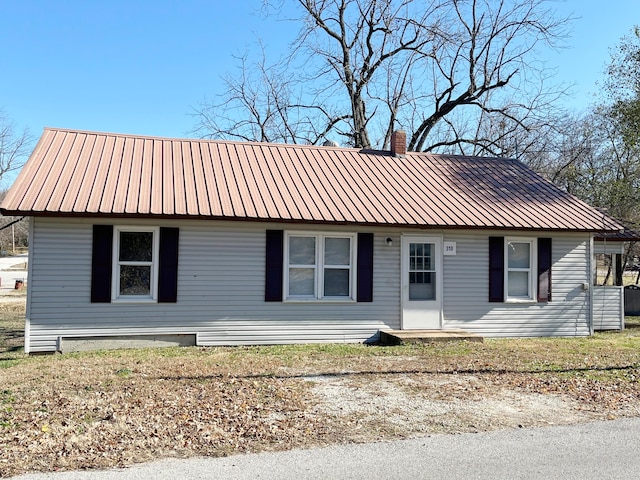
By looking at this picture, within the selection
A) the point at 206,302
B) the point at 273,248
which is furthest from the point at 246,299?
the point at 273,248

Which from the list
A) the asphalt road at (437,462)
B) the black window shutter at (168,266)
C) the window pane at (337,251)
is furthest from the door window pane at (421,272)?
the asphalt road at (437,462)

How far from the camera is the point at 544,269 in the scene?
12914 mm

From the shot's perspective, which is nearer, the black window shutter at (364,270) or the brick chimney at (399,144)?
the black window shutter at (364,270)

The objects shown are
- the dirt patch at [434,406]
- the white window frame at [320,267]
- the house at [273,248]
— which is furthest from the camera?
the white window frame at [320,267]

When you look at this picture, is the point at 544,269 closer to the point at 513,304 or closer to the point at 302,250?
the point at 513,304

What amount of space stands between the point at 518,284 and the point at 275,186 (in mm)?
6156

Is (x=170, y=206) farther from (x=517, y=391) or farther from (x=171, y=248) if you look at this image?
(x=517, y=391)

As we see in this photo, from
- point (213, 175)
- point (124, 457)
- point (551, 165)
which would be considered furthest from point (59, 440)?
point (551, 165)

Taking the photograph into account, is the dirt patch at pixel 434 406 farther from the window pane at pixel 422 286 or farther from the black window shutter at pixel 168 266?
the window pane at pixel 422 286

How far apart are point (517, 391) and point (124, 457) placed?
513cm

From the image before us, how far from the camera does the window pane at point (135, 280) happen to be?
10.9m

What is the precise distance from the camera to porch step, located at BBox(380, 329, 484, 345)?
37.4ft

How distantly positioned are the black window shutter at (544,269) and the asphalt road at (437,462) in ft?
25.0

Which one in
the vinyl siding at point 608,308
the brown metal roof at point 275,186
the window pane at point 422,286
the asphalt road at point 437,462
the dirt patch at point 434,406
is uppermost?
the brown metal roof at point 275,186
